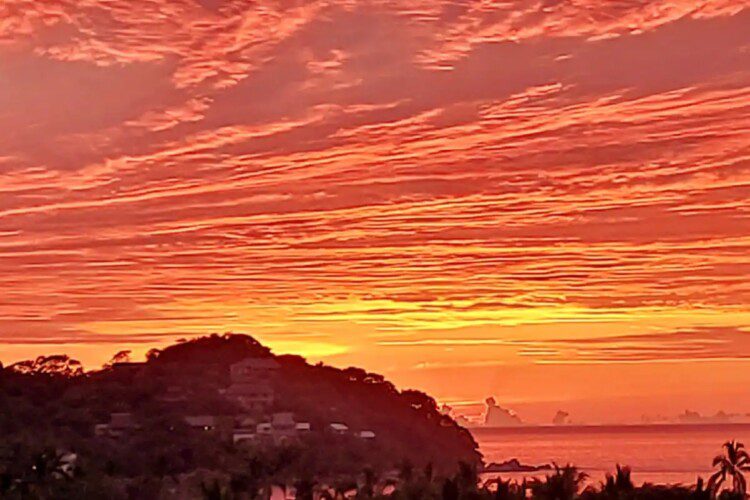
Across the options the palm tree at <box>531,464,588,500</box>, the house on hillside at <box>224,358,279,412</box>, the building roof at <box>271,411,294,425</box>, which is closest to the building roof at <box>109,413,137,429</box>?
the building roof at <box>271,411,294,425</box>

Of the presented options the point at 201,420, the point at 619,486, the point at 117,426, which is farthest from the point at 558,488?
the point at 201,420

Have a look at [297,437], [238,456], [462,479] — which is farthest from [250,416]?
[462,479]

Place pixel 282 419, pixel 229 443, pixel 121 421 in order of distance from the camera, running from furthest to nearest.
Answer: pixel 282 419 → pixel 121 421 → pixel 229 443

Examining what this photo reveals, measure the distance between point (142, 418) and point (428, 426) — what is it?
56.3m

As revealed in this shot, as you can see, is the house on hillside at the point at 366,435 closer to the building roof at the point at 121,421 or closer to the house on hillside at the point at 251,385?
the house on hillside at the point at 251,385

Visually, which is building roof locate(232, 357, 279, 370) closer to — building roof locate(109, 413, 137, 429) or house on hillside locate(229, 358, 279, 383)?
house on hillside locate(229, 358, 279, 383)

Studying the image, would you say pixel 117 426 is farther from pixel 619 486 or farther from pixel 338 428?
pixel 619 486

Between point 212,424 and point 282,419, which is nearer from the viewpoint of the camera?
point 212,424

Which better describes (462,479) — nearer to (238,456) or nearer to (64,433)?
(238,456)

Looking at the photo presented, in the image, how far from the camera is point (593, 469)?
196125 millimetres

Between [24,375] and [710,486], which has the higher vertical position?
[24,375]

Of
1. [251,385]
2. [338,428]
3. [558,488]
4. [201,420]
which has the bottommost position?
[558,488]

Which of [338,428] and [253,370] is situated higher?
[253,370]

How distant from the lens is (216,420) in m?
128
